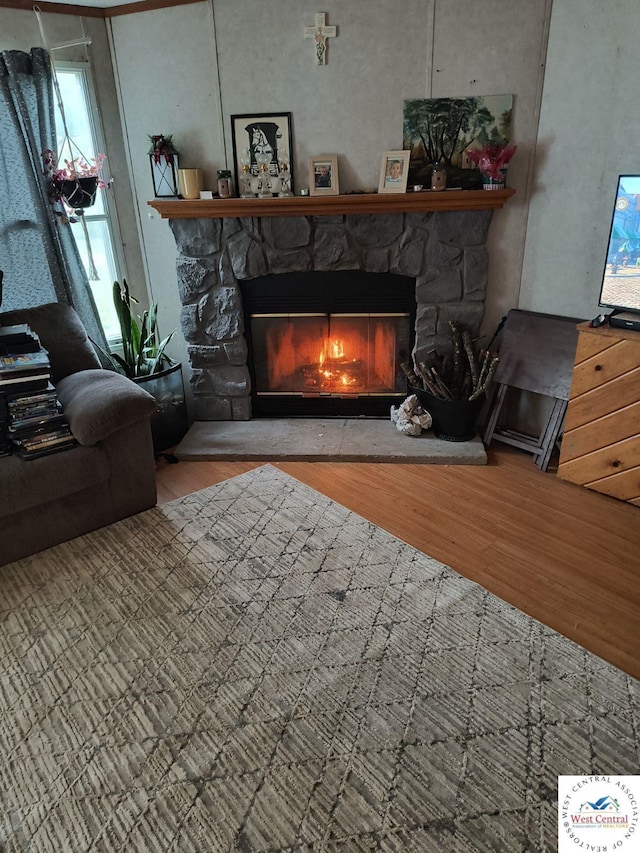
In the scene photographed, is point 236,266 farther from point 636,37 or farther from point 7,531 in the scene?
point 636,37

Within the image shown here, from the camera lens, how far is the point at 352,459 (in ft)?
10.7

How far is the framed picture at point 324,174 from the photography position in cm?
315

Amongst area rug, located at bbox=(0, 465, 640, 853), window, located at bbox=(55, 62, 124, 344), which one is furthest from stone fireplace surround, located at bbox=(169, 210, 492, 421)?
area rug, located at bbox=(0, 465, 640, 853)

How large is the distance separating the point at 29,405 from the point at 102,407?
29 centimetres

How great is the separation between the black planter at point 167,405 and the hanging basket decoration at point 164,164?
98 centimetres

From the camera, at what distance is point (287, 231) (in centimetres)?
333

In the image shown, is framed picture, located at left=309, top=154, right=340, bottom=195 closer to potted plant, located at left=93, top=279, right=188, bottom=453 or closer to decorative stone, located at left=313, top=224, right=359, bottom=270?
decorative stone, located at left=313, top=224, right=359, bottom=270

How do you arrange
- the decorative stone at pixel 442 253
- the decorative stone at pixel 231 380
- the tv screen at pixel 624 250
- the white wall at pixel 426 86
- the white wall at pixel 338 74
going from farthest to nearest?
1. the decorative stone at pixel 231 380
2. the decorative stone at pixel 442 253
3. the white wall at pixel 338 74
4. the white wall at pixel 426 86
5. the tv screen at pixel 624 250

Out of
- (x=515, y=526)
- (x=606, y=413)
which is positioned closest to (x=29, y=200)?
(x=515, y=526)

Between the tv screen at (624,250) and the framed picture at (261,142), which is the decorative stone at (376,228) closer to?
the framed picture at (261,142)

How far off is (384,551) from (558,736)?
97 centimetres

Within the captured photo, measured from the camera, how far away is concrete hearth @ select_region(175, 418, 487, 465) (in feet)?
10.6

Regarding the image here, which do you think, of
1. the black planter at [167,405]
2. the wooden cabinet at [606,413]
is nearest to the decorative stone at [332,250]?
the black planter at [167,405]

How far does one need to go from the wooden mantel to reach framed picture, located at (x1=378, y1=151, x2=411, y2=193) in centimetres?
6
